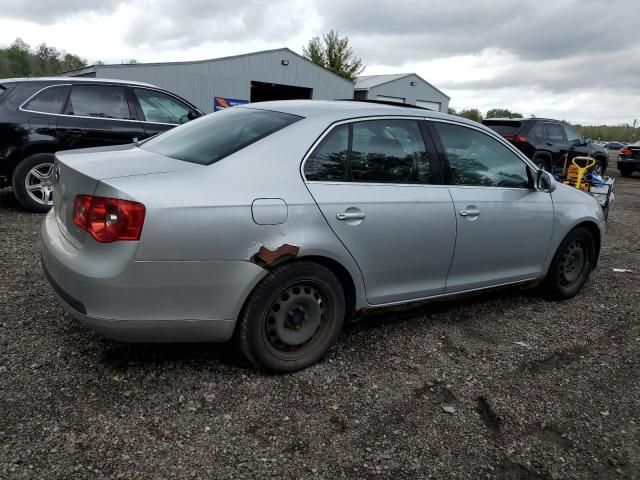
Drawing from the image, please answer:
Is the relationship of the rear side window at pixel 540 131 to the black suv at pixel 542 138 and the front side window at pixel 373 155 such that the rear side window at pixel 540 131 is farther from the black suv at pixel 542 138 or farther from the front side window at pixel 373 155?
the front side window at pixel 373 155

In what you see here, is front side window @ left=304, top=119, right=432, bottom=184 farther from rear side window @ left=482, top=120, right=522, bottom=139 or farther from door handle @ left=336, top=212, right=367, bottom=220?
rear side window @ left=482, top=120, right=522, bottom=139

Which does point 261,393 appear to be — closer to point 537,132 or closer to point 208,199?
point 208,199

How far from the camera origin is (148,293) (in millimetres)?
2502

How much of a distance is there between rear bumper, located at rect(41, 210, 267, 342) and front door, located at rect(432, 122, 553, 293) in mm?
1620

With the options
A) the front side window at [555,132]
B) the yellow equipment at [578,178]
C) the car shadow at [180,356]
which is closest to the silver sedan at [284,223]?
the car shadow at [180,356]

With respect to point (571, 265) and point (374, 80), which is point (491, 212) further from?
point (374, 80)

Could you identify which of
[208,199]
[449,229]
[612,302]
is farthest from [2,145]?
[612,302]

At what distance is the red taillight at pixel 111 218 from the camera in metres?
2.42

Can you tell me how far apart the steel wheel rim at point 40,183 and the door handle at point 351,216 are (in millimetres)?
4859

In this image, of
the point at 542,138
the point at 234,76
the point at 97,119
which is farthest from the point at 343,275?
the point at 234,76

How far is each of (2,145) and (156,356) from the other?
451 cm

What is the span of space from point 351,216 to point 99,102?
17.2ft

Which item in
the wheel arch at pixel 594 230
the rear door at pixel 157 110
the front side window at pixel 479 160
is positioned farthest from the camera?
the rear door at pixel 157 110

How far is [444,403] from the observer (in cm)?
287
